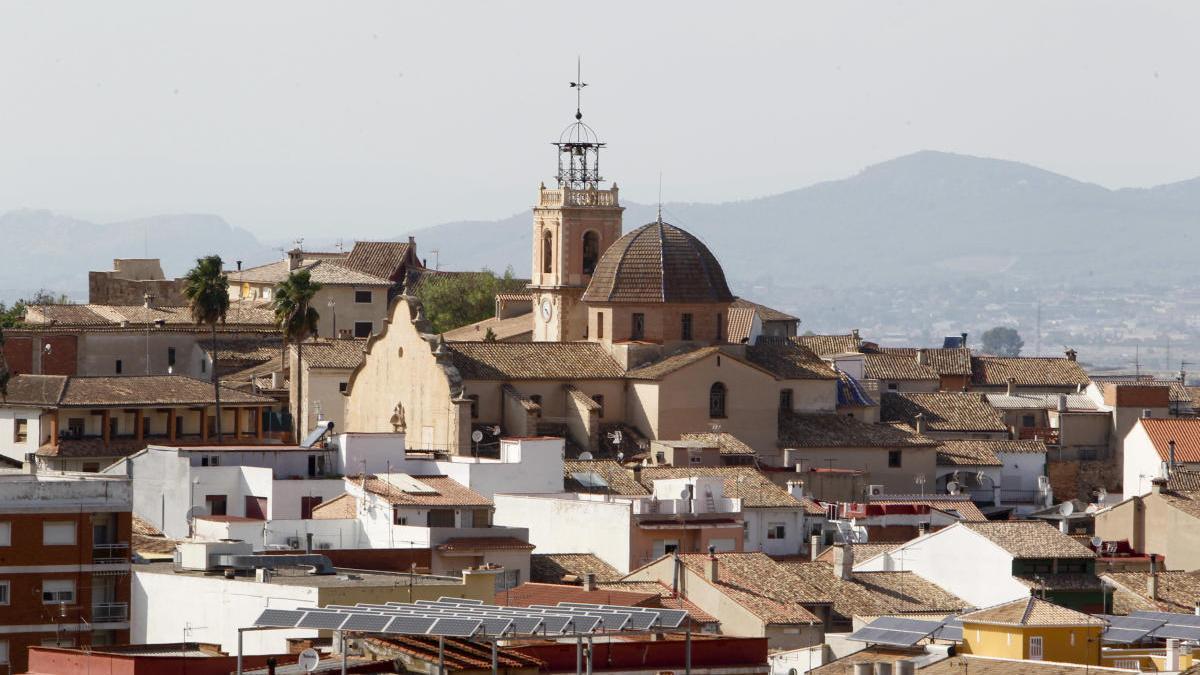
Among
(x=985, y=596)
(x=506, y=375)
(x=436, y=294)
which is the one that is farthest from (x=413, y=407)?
(x=436, y=294)

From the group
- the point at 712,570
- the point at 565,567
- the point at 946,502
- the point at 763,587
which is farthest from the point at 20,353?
the point at 712,570

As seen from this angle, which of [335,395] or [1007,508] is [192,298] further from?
[1007,508]

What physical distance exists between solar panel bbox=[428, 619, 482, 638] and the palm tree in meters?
53.2

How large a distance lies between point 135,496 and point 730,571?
1352 cm

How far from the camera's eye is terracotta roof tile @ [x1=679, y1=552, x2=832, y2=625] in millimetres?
54562

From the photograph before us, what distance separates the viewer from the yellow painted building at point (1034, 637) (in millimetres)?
44875

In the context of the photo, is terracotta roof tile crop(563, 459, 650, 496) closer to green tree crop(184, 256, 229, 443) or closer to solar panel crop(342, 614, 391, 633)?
green tree crop(184, 256, 229, 443)

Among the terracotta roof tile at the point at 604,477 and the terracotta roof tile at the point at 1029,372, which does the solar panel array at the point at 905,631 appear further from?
the terracotta roof tile at the point at 1029,372

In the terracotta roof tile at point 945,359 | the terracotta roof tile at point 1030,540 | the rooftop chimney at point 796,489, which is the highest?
the terracotta roof tile at point 945,359

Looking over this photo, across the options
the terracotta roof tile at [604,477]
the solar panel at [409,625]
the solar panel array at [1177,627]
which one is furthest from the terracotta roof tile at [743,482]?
the solar panel at [409,625]

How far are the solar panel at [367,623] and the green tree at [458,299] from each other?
78.7 m

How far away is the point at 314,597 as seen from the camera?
44625mm

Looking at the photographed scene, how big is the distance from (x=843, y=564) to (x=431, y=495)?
844 cm

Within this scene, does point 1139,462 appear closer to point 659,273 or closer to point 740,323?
point 659,273
